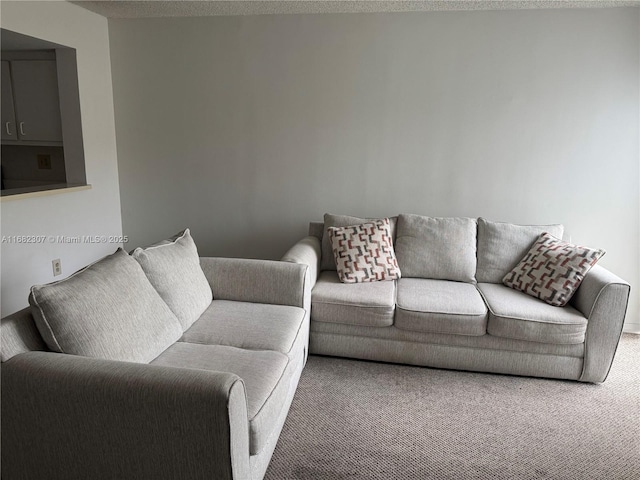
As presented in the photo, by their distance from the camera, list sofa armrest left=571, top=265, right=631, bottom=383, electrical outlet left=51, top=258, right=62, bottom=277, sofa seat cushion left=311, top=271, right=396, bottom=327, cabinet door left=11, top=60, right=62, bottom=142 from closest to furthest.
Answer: sofa armrest left=571, top=265, right=631, bottom=383
sofa seat cushion left=311, top=271, right=396, bottom=327
electrical outlet left=51, top=258, right=62, bottom=277
cabinet door left=11, top=60, right=62, bottom=142

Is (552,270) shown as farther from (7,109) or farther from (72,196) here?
(7,109)

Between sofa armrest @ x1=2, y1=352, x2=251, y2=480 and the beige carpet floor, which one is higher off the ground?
sofa armrest @ x1=2, y1=352, x2=251, y2=480

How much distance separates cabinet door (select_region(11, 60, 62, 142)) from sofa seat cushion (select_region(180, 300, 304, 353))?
2.40 m

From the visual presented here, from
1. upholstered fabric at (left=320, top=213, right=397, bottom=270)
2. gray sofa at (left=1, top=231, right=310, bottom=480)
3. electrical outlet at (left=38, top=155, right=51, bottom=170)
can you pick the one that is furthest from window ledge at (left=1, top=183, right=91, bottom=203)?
upholstered fabric at (left=320, top=213, right=397, bottom=270)

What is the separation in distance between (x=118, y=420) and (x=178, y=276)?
0.93m

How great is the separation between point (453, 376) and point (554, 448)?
716 mm

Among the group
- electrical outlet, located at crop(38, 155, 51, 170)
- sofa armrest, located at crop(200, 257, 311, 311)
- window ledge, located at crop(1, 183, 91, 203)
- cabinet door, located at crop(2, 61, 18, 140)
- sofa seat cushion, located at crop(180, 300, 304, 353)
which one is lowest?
sofa seat cushion, located at crop(180, 300, 304, 353)

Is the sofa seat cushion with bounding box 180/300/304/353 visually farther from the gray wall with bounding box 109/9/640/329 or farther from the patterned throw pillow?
the gray wall with bounding box 109/9/640/329

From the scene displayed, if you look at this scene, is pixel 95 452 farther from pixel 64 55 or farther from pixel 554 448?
pixel 64 55

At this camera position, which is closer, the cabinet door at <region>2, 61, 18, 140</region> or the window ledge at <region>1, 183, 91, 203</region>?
the window ledge at <region>1, 183, 91, 203</region>

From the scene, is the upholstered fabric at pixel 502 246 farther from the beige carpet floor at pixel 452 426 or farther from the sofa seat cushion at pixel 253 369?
the sofa seat cushion at pixel 253 369

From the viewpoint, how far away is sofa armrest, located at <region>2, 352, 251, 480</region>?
4.66 feet

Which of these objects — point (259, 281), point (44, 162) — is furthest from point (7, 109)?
point (259, 281)

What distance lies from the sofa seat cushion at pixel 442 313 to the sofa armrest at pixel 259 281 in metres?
0.58
